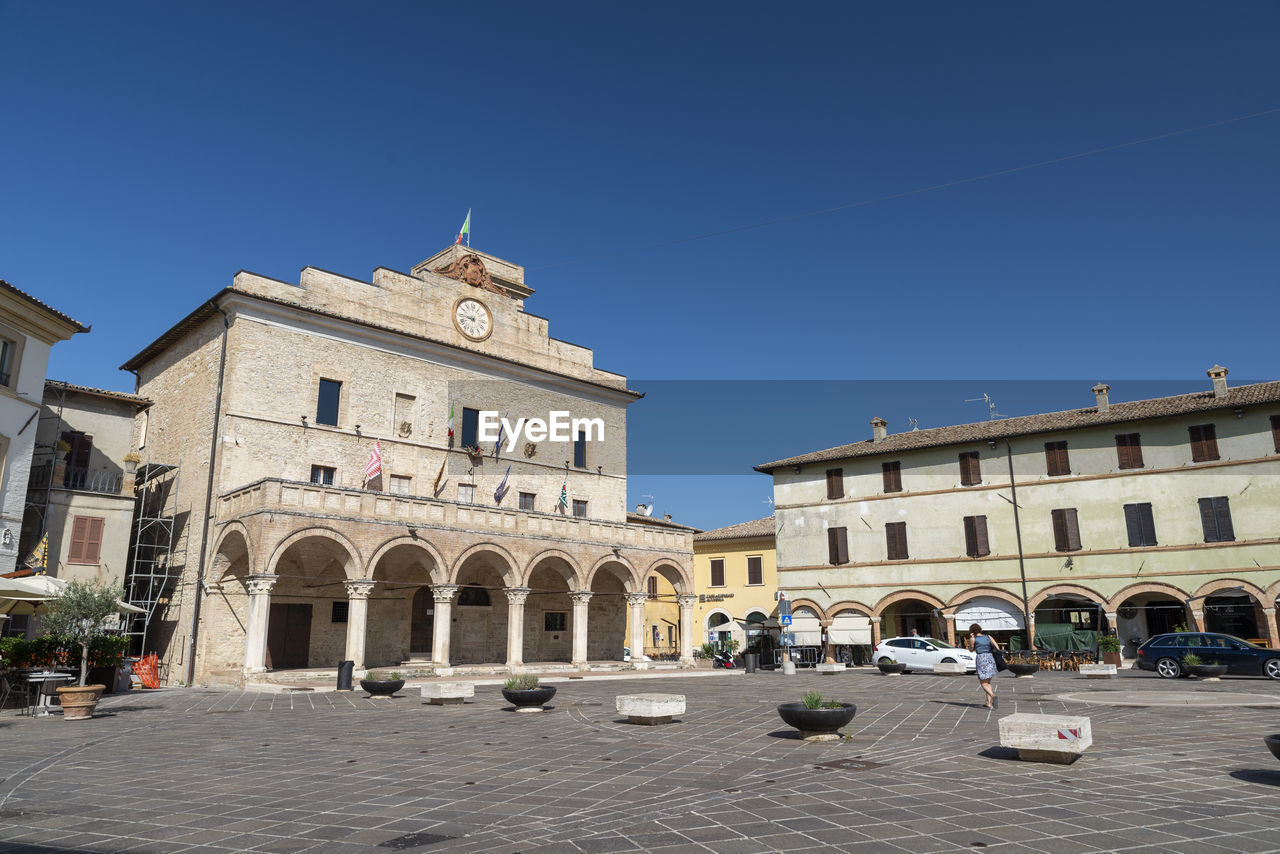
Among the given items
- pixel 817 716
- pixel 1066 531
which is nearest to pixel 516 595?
pixel 817 716

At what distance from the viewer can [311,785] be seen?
823cm

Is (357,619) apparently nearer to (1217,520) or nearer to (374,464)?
(374,464)

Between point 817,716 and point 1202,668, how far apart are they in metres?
16.5

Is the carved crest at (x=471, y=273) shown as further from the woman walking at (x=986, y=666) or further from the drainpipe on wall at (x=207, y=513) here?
the woman walking at (x=986, y=666)

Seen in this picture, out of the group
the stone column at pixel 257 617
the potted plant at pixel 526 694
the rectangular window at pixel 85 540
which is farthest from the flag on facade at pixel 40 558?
the potted plant at pixel 526 694

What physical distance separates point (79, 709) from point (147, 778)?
763 cm

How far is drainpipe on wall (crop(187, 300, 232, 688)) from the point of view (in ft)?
81.3

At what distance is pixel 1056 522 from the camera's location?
32500mm

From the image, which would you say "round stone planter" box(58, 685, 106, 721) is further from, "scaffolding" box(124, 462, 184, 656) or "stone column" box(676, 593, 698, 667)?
"stone column" box(676, 593, 698, 667)

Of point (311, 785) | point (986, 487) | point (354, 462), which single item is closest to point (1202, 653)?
point (986, 487)

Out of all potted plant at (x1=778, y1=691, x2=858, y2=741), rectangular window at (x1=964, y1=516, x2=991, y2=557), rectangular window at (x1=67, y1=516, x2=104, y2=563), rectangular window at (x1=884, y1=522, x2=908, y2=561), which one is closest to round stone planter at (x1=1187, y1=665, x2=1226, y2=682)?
rectangular window at (x1=964, y1=516, x2=991, y2=557)

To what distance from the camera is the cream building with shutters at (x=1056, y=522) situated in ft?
96.3

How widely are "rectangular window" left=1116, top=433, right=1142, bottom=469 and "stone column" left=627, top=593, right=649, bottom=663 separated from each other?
1902 cm

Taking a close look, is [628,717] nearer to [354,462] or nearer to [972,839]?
[972,839]
